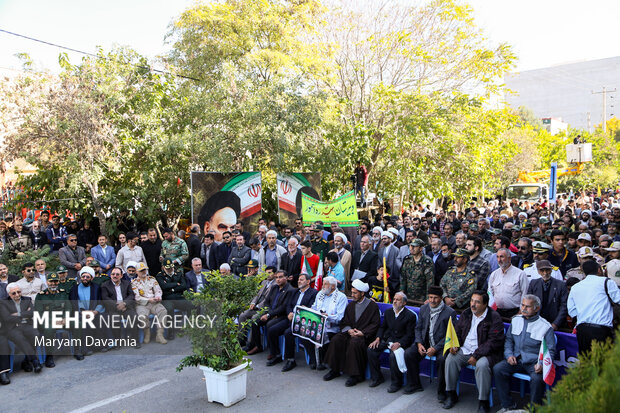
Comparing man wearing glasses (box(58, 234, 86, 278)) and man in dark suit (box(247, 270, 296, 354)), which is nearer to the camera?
man in dark suit (box(247, 270, 296, 354))

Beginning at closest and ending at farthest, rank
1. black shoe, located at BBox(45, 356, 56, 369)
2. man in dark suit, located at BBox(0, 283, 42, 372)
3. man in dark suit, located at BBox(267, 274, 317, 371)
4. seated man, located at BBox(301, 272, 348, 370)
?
1. seated man, located at BBox(301, 272, 348, 370)
2. man in dark suit, located at BBox(0, 283, 42, 372)
3. man in dark suit, located at BBox(267, 274, 317, 371)
4. black shoe, located at BBox(45, 356, 56, 369)

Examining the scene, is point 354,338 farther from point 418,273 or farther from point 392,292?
point 392,292

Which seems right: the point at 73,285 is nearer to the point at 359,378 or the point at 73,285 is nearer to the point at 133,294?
the point at 133,294

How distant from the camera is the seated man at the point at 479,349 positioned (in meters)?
6.14

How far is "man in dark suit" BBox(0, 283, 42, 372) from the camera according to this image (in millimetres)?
8039

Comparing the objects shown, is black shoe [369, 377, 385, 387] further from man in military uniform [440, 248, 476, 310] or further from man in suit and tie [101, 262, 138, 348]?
man in suit and tie [101, 262, 138, 348]

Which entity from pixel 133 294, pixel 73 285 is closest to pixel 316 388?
pixel 133 294

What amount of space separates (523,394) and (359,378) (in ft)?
7.26

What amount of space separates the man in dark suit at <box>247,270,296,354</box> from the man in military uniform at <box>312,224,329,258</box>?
7.95ft

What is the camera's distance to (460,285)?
774 centimetres

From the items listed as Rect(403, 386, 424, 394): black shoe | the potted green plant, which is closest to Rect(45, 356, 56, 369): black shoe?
the potted green plant

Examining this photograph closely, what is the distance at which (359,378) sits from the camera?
23.9ft

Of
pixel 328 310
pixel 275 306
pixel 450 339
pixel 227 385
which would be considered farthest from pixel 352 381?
pixel 275 306

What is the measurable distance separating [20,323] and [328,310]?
204 inches
